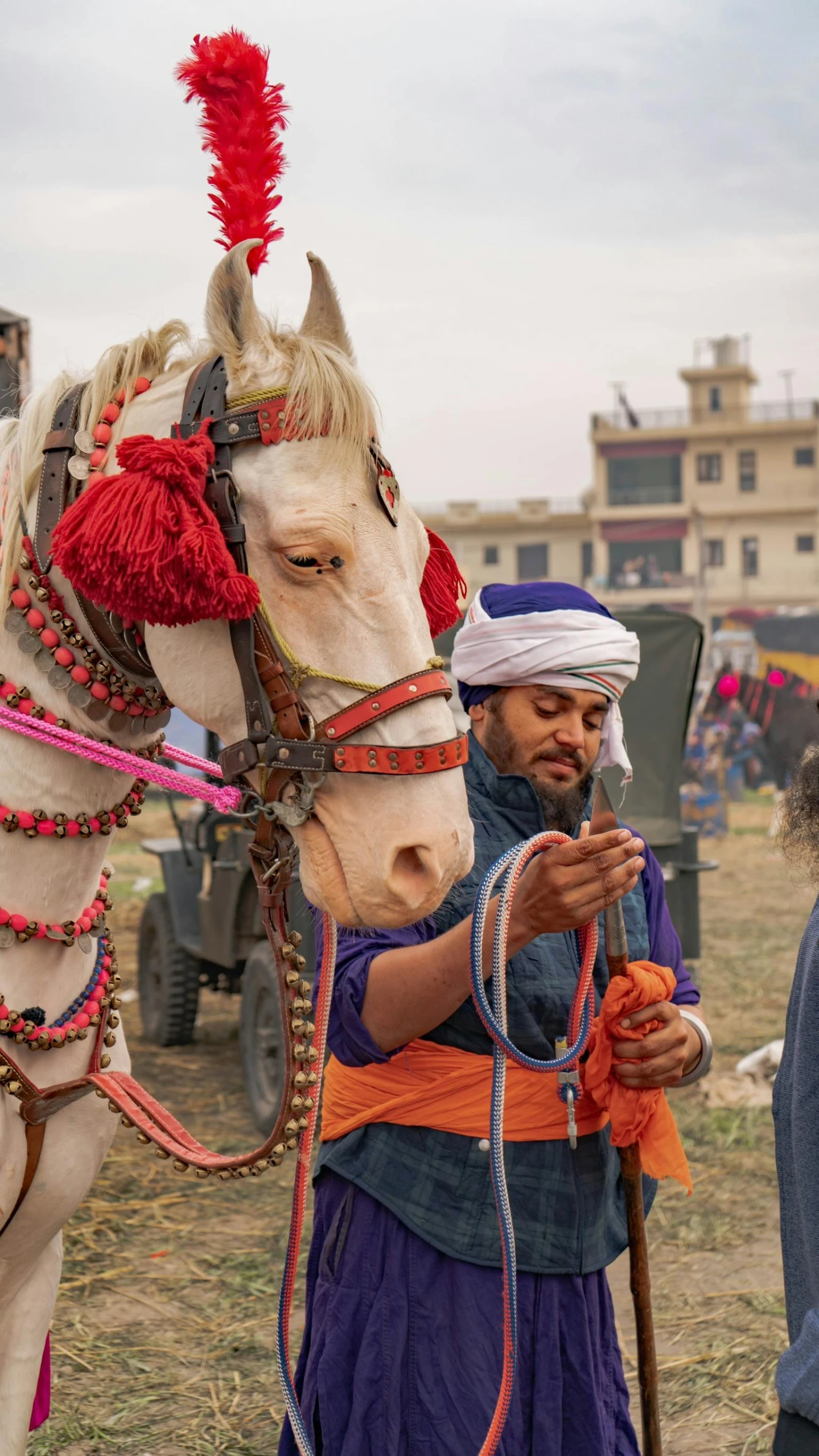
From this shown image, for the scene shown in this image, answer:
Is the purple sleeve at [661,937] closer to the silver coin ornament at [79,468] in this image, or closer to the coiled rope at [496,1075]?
the coiled rope at [496,1075]

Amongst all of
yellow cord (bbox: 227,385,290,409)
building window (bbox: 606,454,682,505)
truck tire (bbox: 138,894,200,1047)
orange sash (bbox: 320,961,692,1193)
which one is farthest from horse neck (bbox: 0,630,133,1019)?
building window (bbox: 606,454,682,505)

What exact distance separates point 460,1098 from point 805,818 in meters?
0.81

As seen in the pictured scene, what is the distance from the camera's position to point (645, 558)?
190ft

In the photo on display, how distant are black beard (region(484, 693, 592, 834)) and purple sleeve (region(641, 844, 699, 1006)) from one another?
0.17 meters

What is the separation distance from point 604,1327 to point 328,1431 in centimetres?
53

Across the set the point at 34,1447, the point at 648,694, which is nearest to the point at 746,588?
the point at 648,694

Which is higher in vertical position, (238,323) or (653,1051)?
(238,323)

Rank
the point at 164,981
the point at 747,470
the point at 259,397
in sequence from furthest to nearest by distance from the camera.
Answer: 1. the point at 747,470
2. the point at 164,981
3. the point at 259,397

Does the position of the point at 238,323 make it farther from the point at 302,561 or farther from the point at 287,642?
the point at 287,642

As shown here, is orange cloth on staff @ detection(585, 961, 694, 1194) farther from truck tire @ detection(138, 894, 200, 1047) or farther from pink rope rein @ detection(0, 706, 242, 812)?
truck tire @ detection(138, 894, 200, 1047)

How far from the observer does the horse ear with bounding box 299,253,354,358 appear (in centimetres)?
194

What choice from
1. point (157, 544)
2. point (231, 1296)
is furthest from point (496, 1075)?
point (231, 1296)

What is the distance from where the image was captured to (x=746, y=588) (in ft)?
185

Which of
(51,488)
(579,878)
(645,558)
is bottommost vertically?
(579,878)
